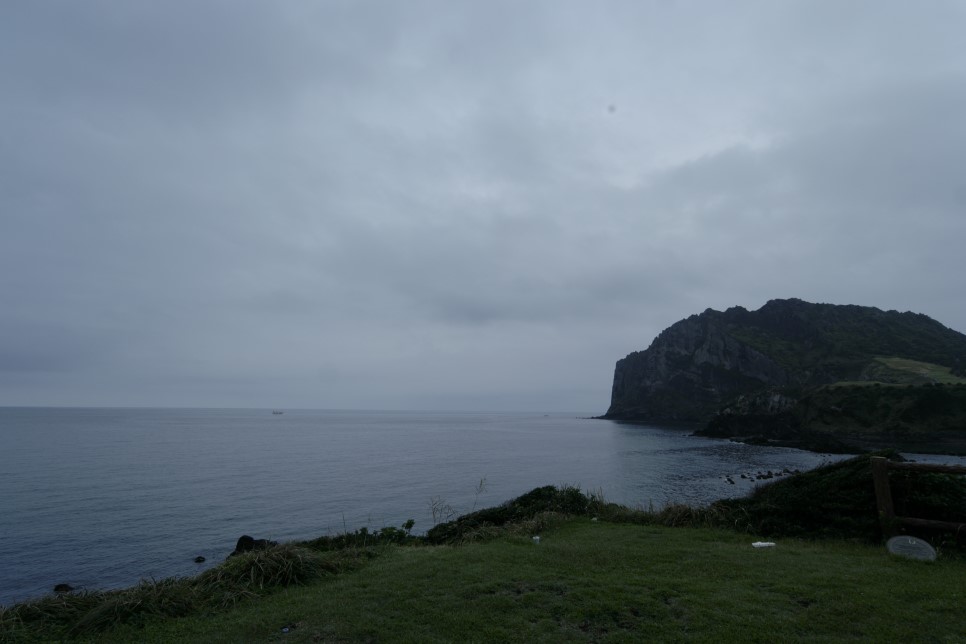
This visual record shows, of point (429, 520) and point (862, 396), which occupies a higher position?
point (862, 396)

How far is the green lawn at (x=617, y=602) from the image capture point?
655 centimetres

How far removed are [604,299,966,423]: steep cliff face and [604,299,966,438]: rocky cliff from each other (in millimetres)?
270

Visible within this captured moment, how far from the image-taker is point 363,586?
355 inches

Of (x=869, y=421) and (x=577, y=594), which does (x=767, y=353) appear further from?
(x=577, y=594)

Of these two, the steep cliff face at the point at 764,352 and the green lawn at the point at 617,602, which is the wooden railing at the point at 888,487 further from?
the steep cliff face at the point at 764,352

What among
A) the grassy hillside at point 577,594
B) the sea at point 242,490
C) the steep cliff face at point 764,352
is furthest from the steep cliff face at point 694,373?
the grassy hillside at point 577,594

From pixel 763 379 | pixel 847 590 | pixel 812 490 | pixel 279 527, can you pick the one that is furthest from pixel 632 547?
pixel 763 379

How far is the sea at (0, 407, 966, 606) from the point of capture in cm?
2223

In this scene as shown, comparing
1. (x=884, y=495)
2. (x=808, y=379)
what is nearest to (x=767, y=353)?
(x=808, y=379)

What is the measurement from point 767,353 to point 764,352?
1101mm

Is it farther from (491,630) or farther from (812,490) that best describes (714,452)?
(491,630)

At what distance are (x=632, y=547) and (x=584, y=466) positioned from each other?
43.0 metres

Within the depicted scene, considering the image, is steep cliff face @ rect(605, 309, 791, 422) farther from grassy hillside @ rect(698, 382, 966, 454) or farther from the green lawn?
the green lawn

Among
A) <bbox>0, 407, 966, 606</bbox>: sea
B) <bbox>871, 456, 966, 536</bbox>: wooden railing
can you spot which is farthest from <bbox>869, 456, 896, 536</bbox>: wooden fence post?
<bbox>0, 407, 966, 606</bbox>: sea
